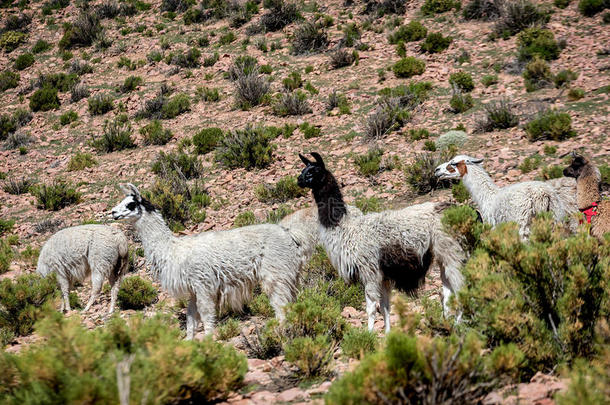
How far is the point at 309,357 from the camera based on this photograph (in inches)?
169

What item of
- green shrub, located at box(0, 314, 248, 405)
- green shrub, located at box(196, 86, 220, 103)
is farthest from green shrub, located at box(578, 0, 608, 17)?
green shrub, located at box(0, 314, 248, 405)

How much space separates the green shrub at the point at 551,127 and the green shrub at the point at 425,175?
2237mm

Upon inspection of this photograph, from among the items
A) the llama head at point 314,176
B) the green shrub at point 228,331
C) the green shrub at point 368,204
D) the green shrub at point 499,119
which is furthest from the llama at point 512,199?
the green shrub at point 499,119

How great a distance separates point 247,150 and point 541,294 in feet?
35.7

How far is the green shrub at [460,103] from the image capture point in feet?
45.5

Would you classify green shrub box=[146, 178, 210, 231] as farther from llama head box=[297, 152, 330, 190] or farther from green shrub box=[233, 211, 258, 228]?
llama head box=[297, 152, 330, 190]

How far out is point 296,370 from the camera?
178 inches

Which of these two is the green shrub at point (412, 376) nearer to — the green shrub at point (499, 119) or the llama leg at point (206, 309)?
the llama leg at point (206, 309)

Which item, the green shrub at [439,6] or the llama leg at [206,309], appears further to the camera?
the green shrub at [439,6]

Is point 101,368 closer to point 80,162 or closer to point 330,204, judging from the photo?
point 330,204

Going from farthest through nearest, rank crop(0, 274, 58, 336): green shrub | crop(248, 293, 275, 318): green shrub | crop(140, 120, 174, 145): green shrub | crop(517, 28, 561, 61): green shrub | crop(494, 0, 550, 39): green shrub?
crop(494, 0, 550, 39): green shrub → crop(140, 120, 174, 145): green shrub → crop(517, 28, 561, 61): green shrub → crop(0, 274, 58, 336): green shrub → crop(248, 293, 275, 318): green shrub

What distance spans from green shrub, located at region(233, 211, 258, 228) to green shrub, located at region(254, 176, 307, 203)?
1114mm

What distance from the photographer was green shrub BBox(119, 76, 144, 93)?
806 inches

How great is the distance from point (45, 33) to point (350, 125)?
21846 mm
